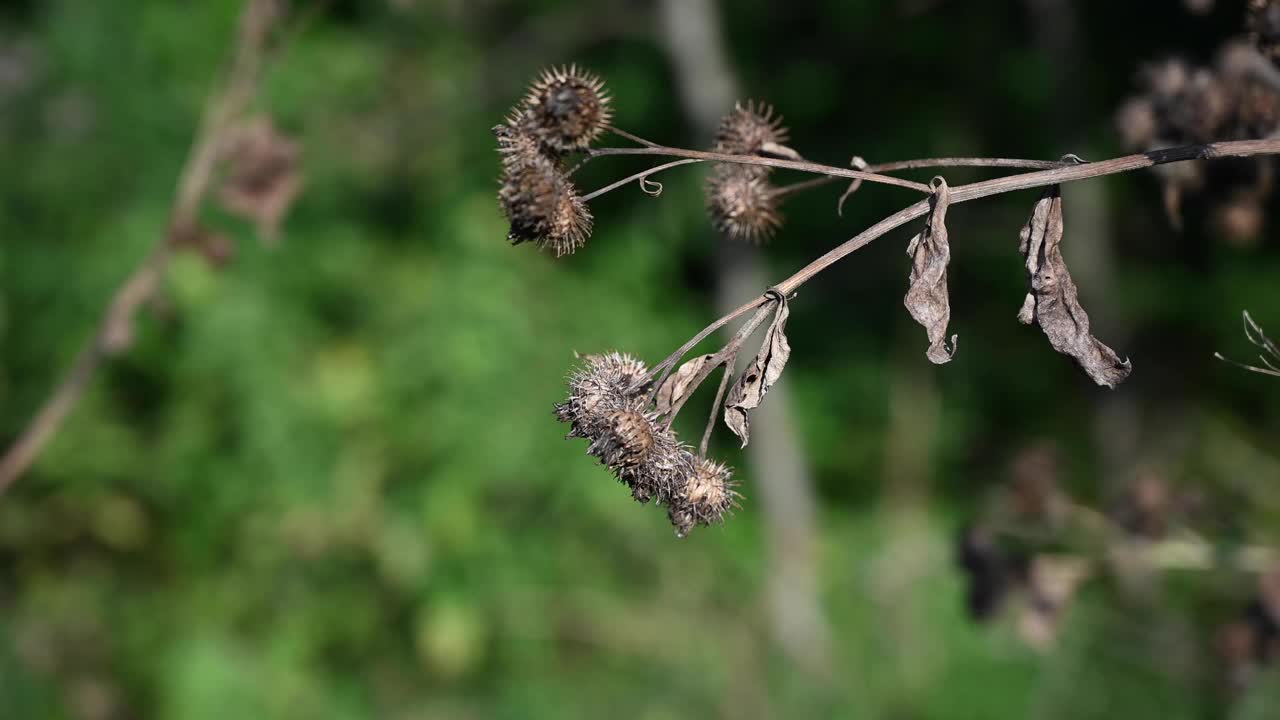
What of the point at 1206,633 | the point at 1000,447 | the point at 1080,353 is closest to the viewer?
the point at 1080,353

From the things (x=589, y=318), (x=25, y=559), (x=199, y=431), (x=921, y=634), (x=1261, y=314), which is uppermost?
(x=1261, y=314)

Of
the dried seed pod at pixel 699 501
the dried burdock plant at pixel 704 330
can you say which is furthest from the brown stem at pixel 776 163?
the dried seed pod at pixel 699 501

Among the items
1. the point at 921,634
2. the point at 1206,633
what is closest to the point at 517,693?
the point at 921,634

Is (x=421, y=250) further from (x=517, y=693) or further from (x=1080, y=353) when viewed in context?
(x=1080, y=353)

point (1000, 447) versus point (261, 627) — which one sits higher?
point (1000, 447)

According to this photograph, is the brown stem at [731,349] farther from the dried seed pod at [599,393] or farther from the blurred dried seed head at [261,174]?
the blurred dried seed head at [261,174]

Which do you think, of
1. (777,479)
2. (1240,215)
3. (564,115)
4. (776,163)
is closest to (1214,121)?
(1240,215)
